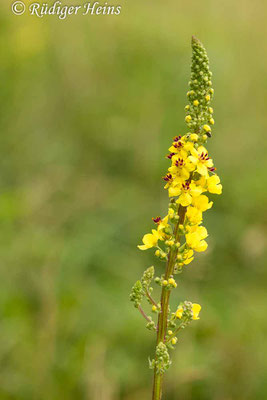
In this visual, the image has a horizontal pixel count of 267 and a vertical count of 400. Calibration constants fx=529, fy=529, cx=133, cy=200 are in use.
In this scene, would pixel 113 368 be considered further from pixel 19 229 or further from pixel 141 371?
pixel 19 229

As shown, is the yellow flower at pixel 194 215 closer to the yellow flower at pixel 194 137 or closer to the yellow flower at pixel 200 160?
the yellow flower at pixel 200 160

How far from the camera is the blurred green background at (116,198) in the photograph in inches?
181

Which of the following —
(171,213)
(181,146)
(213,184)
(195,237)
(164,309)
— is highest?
(181,146)

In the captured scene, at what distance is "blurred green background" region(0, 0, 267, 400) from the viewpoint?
15.0ft

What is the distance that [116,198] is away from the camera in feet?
24.1

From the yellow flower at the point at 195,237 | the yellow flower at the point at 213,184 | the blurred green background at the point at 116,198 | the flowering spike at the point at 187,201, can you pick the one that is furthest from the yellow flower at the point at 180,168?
the blurred green background at the point at 116,198

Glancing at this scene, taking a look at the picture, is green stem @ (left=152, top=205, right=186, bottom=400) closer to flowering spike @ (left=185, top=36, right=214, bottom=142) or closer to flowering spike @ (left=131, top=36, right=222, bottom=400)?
flowering spike @ (left=131, top=36, right=222, bottom=400)

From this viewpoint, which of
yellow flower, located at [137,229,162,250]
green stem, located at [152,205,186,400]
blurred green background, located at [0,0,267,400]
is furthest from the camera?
blurred green background, located at [0,0,267,400]

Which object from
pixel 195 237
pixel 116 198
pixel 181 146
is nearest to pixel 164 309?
pixel 195 237

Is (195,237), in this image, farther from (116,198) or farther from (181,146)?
(116,198)

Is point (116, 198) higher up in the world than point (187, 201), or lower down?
higher up

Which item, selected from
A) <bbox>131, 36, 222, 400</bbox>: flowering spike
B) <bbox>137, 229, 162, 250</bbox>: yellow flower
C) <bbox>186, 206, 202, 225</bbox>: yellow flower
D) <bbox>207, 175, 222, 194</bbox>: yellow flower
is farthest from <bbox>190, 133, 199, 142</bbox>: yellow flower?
<bbox>137, 229, 162, 250</bbox>: yellow flower

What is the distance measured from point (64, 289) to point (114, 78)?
5.67 meters

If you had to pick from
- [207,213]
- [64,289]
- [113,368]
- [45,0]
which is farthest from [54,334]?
[45,0]
